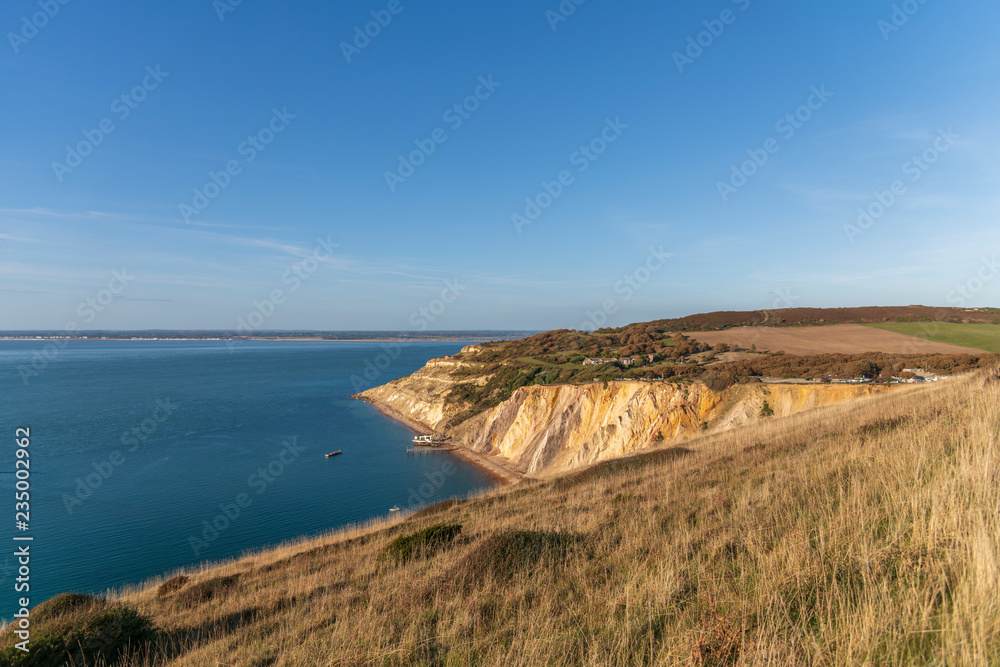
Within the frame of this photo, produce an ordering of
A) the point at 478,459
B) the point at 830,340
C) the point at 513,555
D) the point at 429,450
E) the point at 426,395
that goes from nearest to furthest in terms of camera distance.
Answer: the point at 513,555, the point at 830,340, the point at 478,459, the point at 429,450, the point at 426,395

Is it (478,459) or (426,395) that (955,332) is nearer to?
(478,459)

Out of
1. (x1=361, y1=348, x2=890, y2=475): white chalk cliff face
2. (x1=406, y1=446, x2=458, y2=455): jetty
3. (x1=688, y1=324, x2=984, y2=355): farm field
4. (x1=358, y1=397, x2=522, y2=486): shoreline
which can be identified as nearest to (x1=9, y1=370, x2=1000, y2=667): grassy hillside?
(x1=361, y1=348, x2=890, y2=475): white chalk cliff face

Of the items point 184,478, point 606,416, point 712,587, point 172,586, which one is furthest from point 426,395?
point 712,587

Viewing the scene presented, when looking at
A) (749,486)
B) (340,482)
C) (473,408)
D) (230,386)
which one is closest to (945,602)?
(749,486)

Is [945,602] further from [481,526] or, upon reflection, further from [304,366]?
[304,366]

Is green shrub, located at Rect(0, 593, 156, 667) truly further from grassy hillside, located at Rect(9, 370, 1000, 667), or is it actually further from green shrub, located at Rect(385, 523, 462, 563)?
green shrub, located at Rect(385, 523, 462, 563)
